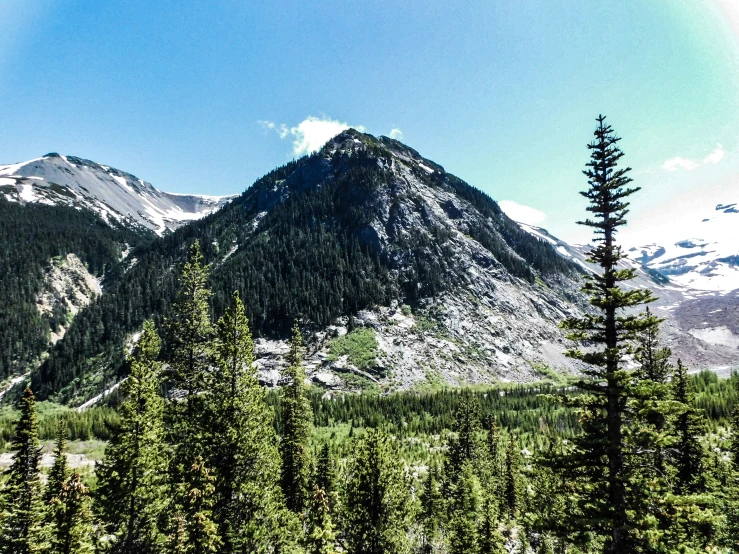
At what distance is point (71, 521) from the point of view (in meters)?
19.8

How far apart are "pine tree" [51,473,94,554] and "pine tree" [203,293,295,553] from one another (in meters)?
7.01

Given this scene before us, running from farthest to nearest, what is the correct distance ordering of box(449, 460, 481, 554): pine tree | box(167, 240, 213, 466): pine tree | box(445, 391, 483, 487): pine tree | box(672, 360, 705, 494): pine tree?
box(445, 391, 483, 487): pine tree < box(449, 460, 481, 554): pine tree < box(672, 360, 705, 494): pine tree < box(167, 240, 213, 466): pine tree

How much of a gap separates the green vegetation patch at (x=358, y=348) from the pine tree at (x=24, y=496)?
339 feet

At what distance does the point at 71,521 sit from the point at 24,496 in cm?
745

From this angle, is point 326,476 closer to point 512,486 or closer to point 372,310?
point 512,486

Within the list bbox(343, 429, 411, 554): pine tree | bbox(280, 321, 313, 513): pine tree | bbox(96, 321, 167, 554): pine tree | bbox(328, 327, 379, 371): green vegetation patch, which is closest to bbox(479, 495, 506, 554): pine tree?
bbox(343, 429, 411, 554): pine tree

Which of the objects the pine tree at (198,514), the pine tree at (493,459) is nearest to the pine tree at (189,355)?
the pine tree at (198,514)

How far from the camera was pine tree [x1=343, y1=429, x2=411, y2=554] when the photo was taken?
80.2 feet

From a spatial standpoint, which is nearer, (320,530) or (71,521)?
(71,521)

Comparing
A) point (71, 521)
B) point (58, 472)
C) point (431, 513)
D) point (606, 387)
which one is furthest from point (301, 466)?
point (606, 387)

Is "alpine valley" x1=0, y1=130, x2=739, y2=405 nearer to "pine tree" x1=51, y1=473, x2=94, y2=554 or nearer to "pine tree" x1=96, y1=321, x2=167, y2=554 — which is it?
"pine tree" x1=96, y1=321, x2=167, y2=554

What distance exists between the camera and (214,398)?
21266mm

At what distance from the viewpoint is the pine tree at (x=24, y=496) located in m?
23.3

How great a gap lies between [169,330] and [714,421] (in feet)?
366
